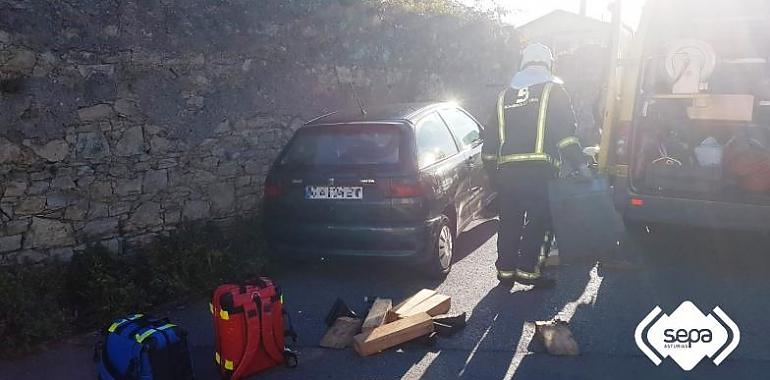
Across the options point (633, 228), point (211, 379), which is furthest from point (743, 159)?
point (211, 379)

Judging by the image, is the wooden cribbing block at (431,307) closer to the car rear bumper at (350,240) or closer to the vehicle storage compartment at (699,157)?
the car rear bumper at (350,240)

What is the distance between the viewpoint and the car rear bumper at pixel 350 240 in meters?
5.26

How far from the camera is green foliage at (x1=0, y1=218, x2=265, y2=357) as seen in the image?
171 inches

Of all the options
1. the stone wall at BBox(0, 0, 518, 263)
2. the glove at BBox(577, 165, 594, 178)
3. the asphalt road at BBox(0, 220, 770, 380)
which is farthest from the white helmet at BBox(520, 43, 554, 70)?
the stone wall at BBox(0, 0, 518, 263)

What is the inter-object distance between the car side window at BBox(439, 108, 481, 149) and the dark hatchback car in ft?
1.47

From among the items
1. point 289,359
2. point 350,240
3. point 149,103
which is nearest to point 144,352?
point 289,359

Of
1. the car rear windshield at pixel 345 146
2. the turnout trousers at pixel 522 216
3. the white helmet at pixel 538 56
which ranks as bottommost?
the turnout trousers at pixel 522 216

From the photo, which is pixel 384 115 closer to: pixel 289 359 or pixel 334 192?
pixel 334 192

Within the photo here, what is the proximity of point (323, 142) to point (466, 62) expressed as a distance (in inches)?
237

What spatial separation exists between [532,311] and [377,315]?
123cm

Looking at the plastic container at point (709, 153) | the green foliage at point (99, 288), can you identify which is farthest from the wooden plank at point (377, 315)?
the plastic container at point (709, 153)

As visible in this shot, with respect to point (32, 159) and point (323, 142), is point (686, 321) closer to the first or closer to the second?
point (323, 142)

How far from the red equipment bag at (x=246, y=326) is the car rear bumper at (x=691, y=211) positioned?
3372 millimetres

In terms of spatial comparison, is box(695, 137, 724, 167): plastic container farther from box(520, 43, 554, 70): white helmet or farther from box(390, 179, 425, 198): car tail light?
box(390, 179, 425, 198): car tail light
